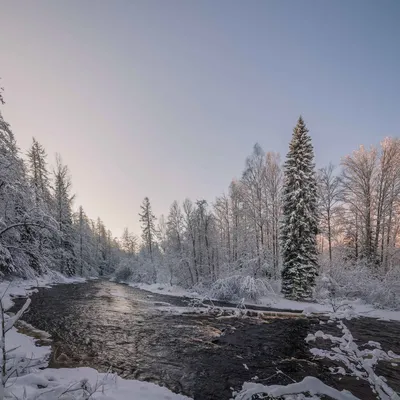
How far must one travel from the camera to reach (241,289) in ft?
57.1

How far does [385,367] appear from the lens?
695cm

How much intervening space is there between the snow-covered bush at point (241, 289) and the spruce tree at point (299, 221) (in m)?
2.12

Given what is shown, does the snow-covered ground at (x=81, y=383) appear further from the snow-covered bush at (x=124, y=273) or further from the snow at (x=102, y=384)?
the snow-covered bush at (x=124, y=273)

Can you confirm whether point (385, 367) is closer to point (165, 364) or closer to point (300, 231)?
point (165, 364)

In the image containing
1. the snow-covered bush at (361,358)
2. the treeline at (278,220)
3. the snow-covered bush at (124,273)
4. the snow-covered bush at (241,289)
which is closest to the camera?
the snow-covered bush at (361,358)

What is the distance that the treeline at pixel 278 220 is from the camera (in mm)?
20859

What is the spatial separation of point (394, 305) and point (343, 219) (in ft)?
34.5

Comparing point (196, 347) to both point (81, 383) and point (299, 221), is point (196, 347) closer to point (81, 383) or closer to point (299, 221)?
point (81, 383)

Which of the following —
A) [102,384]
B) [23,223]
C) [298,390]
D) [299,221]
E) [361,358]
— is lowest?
[102,384]

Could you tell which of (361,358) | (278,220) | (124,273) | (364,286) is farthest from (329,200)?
(124,273)

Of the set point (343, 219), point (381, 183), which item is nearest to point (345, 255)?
point (343, 219)

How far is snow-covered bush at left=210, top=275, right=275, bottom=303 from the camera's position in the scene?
1725 centimetres

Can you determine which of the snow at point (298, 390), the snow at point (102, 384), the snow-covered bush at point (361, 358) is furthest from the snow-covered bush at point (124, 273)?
the snow at point (298, 390)

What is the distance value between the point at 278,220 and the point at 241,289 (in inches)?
352
